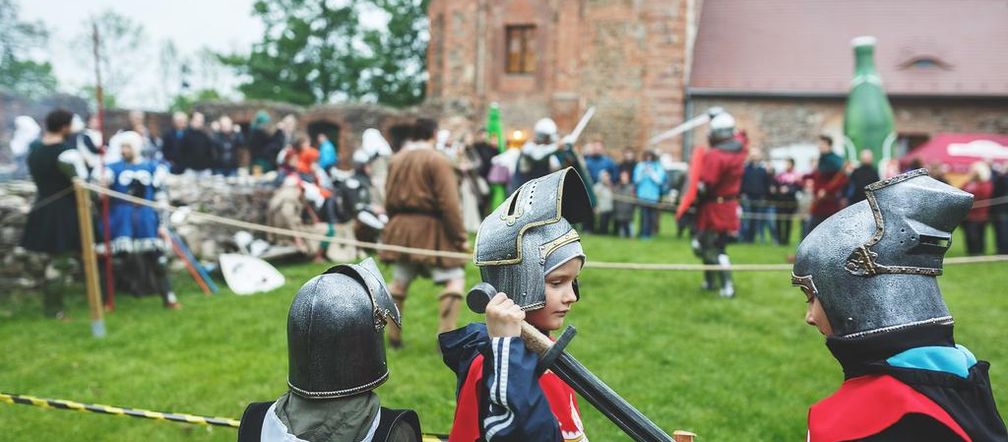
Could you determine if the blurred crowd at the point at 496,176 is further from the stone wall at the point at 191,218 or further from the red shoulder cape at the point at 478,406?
the red shoulder cape at the point at 478,406

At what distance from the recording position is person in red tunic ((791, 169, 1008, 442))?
5.62ft

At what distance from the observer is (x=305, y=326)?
6.45ft

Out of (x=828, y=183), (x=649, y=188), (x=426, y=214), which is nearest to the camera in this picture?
(x=426, y=214)

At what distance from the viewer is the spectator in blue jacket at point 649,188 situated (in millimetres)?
13799

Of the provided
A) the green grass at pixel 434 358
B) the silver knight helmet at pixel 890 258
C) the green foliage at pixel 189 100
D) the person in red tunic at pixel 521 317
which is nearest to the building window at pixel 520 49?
the green grass at pixel 434 358

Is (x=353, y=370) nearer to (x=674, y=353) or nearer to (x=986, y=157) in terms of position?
(x=674, y=353)

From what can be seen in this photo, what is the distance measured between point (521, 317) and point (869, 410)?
842 millimetres

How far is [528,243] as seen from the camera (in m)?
1.98

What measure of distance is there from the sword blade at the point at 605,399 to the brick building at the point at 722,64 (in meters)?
20.0

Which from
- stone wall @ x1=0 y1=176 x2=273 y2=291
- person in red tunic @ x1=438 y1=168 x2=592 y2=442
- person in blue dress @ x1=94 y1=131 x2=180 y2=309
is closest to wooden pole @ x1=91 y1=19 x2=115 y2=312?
person in blue dress @ x1=94 y1=131 x2=180 y2=309

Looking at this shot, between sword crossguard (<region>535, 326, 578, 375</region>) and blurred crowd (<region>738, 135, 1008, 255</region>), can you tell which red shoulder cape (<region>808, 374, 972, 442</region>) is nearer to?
sword crossguard (<region>535, 326, 578, 375</region>)

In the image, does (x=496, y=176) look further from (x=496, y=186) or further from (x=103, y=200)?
(x=103, y=200)

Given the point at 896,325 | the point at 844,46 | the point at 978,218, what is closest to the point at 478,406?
the point at 896,325

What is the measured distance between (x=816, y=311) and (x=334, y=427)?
1301 millimetres
